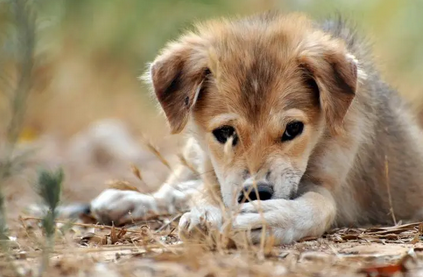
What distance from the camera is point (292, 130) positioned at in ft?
14.5

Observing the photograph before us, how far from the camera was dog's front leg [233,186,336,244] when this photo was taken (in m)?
3.91

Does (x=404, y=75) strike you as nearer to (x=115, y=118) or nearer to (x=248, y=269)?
(x=115, y=118)

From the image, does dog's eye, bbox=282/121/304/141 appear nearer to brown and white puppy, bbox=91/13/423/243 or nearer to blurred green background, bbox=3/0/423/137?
brown and white puppy, bbox=91/13/423/243

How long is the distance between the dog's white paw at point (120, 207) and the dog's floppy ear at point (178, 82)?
1073mm

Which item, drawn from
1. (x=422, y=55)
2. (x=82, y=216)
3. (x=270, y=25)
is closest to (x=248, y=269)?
(x=270, y=25)

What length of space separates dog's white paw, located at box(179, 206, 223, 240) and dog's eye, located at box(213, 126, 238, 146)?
1.77 feet

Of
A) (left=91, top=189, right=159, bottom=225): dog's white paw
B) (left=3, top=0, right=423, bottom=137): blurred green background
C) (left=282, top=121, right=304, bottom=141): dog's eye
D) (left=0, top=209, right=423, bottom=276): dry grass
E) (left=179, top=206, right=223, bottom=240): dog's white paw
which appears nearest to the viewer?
(left=0, top=209, right=423, bottom=276): dry grass

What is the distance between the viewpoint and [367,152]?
5.14m

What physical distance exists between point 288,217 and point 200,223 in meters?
0.49

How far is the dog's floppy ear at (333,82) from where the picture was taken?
4.49 m

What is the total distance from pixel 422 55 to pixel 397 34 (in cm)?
52

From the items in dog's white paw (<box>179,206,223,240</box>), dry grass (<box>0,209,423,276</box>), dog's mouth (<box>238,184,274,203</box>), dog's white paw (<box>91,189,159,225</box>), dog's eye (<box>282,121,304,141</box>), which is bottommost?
dry grass (<box>0,209,423,276</box>)

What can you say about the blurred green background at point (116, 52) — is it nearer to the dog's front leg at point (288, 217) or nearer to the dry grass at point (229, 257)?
the dog's front leg at point (288, 217)

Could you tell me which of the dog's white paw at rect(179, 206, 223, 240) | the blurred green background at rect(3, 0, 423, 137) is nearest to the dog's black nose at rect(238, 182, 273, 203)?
the dog's white paw at rect(179, 206, 223, 240)
